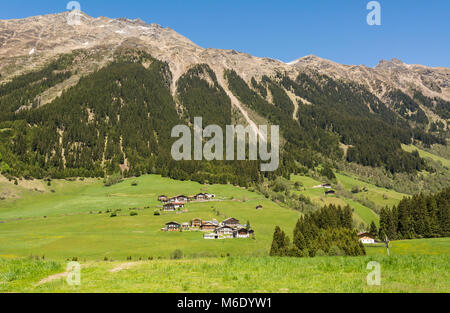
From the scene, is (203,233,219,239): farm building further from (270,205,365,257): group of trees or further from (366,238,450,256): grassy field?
(366,238,450,256): grassy field

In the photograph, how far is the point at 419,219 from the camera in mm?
89938

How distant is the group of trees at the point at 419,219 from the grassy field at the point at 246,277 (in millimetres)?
78043

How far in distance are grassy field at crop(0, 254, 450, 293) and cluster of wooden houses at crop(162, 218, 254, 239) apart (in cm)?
7685

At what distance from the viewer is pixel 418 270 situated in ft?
62.6

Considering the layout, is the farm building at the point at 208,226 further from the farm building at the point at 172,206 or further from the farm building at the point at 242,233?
the farm building at the point at 172,206

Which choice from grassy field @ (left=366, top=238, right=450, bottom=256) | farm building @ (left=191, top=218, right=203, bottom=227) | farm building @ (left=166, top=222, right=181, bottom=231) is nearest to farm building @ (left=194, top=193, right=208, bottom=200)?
farm building @ (left=191, top=218, right=203, bottom=227)

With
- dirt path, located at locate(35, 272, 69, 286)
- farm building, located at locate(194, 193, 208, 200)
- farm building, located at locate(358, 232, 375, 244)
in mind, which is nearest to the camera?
dirt path, located at locate(35, 272, 69, 286)

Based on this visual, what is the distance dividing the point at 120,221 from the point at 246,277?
10255 centimetres

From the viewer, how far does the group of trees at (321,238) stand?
5650cm

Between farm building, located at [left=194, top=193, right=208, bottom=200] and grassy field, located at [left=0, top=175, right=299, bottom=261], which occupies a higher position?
farm building, located at [left=194, top=193, right=208, bottom=200]

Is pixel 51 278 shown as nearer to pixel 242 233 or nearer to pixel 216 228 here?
pixel 216 228

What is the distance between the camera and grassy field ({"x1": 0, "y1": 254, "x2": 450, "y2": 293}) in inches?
614
